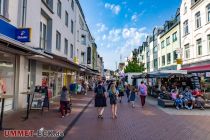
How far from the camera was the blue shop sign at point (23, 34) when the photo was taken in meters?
11.4

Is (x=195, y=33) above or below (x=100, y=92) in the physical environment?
above

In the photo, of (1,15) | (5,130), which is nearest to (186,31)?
(1,15)

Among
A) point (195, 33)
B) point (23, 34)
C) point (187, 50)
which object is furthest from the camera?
point (187, 50)

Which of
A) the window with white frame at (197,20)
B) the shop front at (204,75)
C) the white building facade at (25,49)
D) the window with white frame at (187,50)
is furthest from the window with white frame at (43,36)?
the window with white frame at (187,50)

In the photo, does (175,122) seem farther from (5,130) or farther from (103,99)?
(5,130)

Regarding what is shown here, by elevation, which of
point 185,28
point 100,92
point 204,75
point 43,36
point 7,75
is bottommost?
point 100,92

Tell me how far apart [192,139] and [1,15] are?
894 cm

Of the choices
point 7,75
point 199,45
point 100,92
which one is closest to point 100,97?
point 100,92

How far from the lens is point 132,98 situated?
15305mm

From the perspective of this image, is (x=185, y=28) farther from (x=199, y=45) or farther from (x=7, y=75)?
(x=7, y=75)

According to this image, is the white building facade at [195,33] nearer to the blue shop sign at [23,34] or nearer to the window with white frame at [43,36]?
the window with white frame at [43,36]

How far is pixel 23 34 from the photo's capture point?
11.4 metres

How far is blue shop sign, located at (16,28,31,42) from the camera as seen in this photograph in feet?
37.2

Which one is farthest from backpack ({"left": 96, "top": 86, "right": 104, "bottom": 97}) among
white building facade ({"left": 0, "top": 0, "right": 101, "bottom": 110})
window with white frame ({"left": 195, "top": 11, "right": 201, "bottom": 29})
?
window with white frame ({"left": 195, "top": 11, "right": 201, "bottom": 29})
